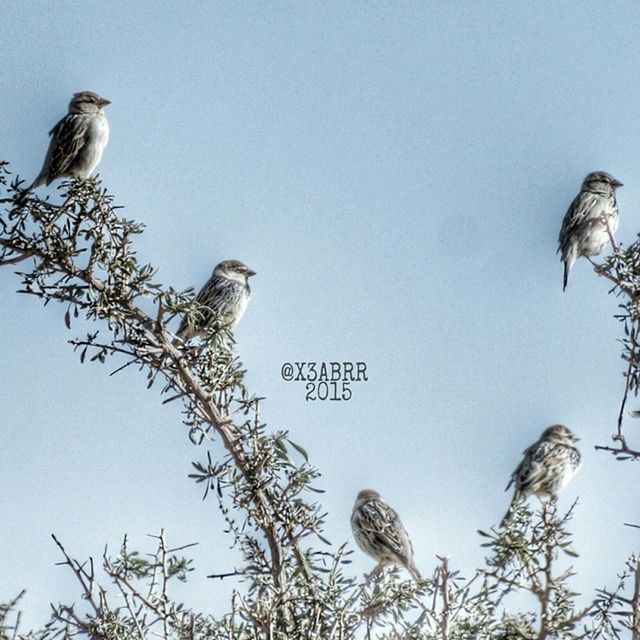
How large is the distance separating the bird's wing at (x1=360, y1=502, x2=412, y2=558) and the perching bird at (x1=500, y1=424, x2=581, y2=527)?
2.87 feet

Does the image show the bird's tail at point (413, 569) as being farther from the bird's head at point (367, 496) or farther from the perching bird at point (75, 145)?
the perching bird at point (75, 145)

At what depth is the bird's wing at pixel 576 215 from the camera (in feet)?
26.8

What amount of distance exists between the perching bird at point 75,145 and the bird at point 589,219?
357 centimetres

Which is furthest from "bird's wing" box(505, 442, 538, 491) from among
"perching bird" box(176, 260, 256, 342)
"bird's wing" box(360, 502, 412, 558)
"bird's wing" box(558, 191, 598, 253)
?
"perching bird" box(176, 260, 256, 342)

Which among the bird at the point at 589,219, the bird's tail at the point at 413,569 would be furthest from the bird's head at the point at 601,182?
the bird's tail at the point at 413,569

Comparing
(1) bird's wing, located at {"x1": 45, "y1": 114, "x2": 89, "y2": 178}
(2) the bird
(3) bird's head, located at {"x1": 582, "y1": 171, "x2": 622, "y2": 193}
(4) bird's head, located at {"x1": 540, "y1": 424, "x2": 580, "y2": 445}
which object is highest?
(3) bird's head, located at {"x1": 582, "y1": 171, "x2": 622, "y2": 193}

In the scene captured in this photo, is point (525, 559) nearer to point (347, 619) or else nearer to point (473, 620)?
point (473, 620)

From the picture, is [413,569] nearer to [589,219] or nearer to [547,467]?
[547,467]

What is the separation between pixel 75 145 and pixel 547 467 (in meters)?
4.02

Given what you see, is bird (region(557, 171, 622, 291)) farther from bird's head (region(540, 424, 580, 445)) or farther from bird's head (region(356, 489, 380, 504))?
bird's head (region(356, 489, 380, 504))

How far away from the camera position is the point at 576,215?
8367 millimetres

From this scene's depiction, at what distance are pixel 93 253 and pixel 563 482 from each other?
15.4 ft

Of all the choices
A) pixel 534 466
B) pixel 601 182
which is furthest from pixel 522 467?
pixel 601 182

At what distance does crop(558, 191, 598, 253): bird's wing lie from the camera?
816cm
